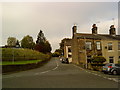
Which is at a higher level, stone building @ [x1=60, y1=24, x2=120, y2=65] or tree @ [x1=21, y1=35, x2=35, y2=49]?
tree @ [x1=21, y1=35, x2=35, y2=49]

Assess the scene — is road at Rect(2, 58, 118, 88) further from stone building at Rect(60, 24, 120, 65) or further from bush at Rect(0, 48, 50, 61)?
stone building at Rect(60, 24, 120, 65)

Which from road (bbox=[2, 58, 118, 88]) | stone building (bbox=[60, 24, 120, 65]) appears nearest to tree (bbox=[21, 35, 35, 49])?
stone building (bbox=[60, 24, 120, 65])

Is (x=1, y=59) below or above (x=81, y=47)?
below

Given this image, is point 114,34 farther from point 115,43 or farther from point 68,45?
point 68,45

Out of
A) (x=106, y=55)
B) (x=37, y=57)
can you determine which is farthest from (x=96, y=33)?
(x=37, y=57)

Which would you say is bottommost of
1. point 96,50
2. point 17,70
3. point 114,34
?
point 17,70

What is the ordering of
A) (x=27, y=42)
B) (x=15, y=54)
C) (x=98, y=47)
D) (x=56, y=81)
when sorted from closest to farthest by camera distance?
(x=56, y=81) < (x=15, y=54) < (x=98, y=47) < (x=27, y=42)

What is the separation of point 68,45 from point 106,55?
24.4 meters

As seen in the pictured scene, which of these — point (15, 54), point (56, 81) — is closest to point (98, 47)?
point (15, 54)

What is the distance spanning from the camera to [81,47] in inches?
1405

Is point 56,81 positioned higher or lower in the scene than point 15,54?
lower

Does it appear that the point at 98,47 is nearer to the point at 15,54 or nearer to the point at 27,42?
the point at 15,54

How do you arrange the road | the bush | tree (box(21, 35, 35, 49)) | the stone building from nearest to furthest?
the road < the bush < the stone building < tree (box(21, 35, 35, 49))

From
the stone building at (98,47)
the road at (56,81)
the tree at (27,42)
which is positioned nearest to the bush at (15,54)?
the stone building at (98,47)
